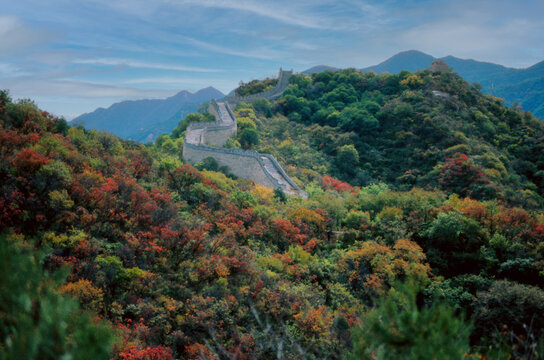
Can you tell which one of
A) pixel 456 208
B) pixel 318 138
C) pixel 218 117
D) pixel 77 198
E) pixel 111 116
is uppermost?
pixel 111 116

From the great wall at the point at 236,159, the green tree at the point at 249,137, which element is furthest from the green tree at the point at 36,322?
the green tree at the point at 249,137

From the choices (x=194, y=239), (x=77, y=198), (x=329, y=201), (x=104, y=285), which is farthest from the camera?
(x=329, y=201)

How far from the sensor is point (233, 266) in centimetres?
1023

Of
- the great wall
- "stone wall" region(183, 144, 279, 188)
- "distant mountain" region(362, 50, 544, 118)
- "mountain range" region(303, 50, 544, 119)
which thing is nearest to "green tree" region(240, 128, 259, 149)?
the great wall

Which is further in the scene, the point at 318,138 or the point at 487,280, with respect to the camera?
the point at 318,138

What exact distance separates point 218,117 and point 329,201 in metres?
23.0

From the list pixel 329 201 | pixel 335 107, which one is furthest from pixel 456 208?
pixel 335 107

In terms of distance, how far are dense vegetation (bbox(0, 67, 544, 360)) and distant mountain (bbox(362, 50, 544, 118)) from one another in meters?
42.1

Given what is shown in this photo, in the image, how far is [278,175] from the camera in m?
24.7

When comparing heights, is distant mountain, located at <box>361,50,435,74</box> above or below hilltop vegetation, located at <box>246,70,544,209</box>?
above

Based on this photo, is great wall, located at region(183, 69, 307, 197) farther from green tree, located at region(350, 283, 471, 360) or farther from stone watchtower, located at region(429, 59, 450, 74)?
stone watchtower, located at region(429, 59, 450, 74)

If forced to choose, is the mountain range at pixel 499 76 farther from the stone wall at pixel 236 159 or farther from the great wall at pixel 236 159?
the stone wall at pixel 236 159

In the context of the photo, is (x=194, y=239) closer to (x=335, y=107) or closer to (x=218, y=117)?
(x=218, y=117)

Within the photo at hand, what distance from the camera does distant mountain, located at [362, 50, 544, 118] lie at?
6275cm
